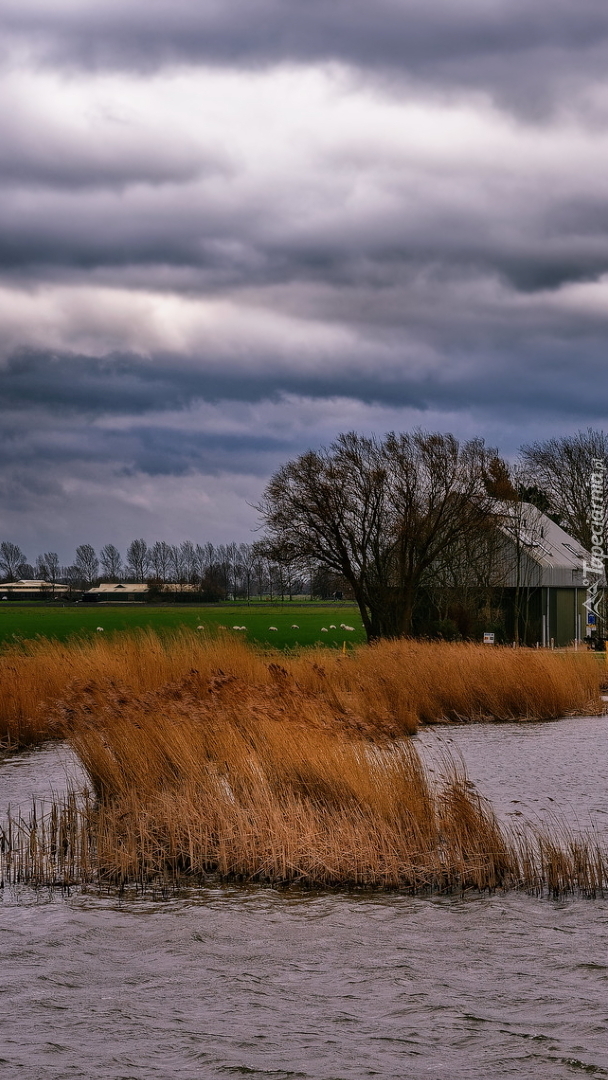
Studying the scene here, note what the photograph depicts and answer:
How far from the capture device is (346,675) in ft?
78.4

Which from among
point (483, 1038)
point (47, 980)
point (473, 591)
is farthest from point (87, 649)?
point (473, 591)

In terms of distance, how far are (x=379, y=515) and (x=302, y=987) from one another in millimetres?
36899

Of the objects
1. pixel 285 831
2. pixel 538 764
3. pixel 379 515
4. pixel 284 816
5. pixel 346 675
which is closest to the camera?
pixel 285 831

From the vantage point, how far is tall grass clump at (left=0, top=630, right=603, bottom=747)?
20109 millimetres

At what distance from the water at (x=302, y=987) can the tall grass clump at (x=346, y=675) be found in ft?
30.5

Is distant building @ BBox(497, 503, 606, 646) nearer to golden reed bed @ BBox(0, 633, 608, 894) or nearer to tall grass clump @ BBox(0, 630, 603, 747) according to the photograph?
tall grass clump @ BBox(0, 630, 603, 747)

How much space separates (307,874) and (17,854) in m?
2.94

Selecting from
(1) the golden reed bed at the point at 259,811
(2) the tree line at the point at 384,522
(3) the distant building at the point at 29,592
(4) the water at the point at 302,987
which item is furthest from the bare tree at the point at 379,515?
(3) the distant building at the point at 29,592

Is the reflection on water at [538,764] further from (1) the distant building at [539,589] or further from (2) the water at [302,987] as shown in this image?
(1) the distant building at [539,589]

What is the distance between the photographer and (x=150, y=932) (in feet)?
29.2

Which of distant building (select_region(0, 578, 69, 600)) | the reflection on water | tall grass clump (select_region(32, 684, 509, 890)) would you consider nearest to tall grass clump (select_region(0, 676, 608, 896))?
tall grass clump (select_region(32, 684, 509, 890))

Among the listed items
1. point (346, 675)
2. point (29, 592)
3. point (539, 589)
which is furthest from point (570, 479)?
point (29, 592)

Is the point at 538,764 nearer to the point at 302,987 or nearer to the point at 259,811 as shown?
the point at 259,811

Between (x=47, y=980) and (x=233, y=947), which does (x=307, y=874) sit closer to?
(x=233, y=947)
